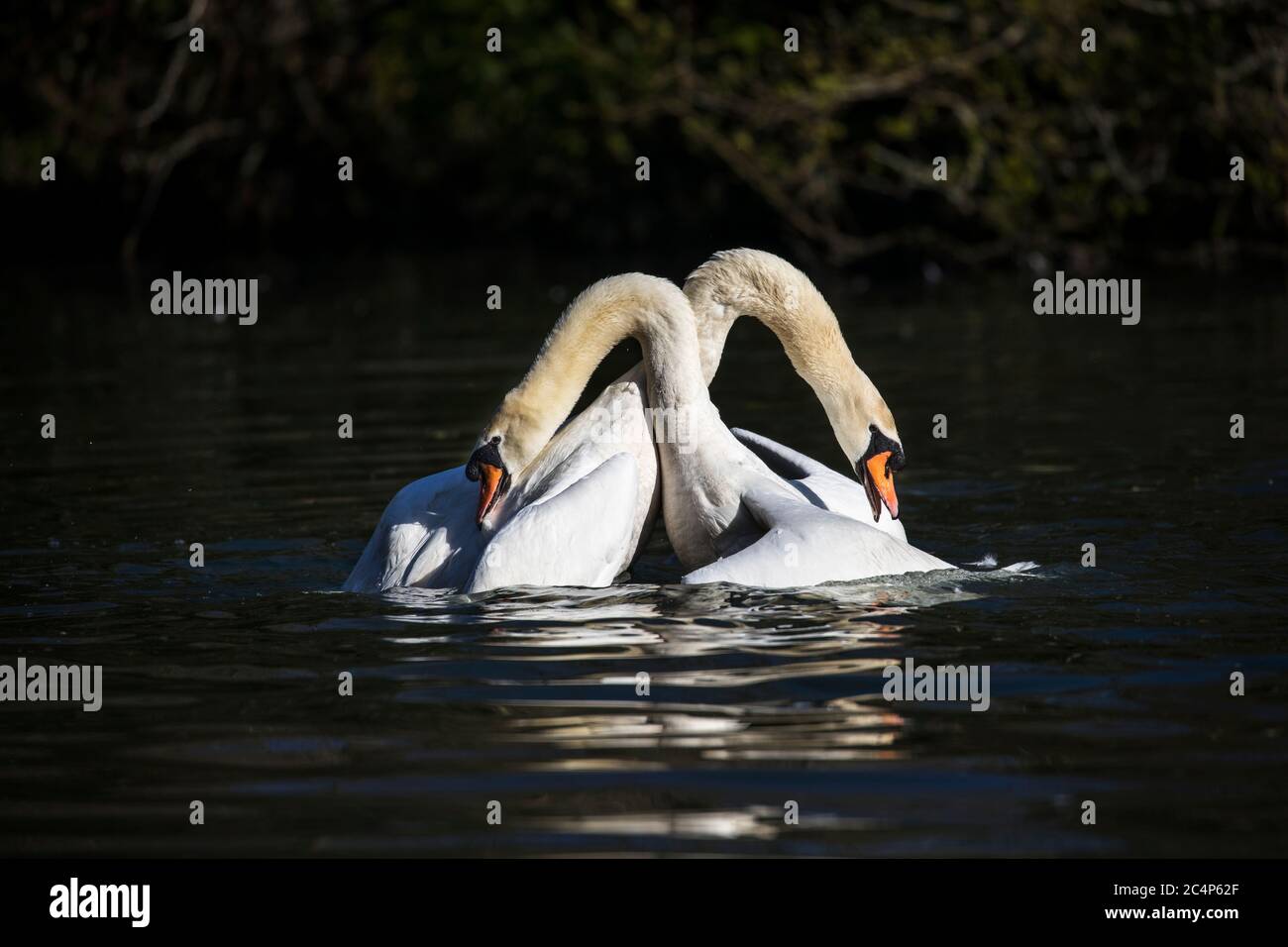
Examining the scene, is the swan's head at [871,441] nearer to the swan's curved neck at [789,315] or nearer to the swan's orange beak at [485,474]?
the swan's curved neck at [789,315]

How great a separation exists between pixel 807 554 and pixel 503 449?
1.44 metres

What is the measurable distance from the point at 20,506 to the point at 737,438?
13.8 feet

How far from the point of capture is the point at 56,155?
33688 mm

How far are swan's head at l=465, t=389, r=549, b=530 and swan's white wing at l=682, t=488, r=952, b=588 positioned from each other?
98cm

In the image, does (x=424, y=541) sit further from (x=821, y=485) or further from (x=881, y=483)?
→ (x=881, y=483)

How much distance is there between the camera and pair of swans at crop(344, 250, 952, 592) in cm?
787

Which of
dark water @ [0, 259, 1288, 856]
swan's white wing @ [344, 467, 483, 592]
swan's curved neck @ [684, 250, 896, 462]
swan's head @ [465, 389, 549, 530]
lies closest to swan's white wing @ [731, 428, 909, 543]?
swan's curved neck @ [684, 250, 896, 462]

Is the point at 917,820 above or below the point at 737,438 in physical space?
below

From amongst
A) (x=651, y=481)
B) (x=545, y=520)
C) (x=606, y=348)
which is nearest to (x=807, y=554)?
(x=651, y=481)

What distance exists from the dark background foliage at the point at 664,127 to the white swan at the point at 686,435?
48.5ft

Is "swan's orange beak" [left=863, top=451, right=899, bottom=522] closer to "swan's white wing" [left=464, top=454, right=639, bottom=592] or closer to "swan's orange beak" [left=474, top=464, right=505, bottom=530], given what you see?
"swan's white wing" [left=464, top=454, right=639, bottom=592]

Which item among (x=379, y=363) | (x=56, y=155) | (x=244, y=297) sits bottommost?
(x=379, y=363)

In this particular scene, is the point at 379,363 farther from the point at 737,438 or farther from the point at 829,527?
the point at 829,527

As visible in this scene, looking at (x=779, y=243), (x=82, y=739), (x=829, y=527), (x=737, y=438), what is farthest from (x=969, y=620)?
(x=779, y=243)
